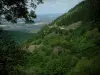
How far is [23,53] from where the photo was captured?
12.8m

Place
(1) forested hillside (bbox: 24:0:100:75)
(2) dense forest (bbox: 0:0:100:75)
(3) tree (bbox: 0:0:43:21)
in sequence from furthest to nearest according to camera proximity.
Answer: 1. (1) forested hillside (bbox: 24:0:100:75)
2. (2) dense forest (bbox: 0:0:100:75)
3. (3) tree (bbox: 0:0:43:21)

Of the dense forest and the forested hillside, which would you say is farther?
the forested hillside

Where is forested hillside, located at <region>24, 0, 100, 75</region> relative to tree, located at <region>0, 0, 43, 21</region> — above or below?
below

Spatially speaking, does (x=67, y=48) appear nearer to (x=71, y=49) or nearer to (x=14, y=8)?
(x=71, y=49)

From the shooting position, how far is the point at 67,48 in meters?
64.7

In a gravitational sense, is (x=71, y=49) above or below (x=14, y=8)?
below

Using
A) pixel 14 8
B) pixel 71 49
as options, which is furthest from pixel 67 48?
pixel 14 8

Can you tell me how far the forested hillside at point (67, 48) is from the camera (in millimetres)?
50938

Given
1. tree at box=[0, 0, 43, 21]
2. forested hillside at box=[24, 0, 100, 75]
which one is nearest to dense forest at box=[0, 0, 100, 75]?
forested hillside at box=[24, 0, 100, 75]

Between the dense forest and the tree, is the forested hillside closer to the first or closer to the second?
the dense forest

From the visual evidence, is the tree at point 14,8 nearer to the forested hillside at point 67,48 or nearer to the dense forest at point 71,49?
the dense forest at point 71,49

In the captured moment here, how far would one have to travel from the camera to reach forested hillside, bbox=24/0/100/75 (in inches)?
2005

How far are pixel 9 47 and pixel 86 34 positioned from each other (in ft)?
183

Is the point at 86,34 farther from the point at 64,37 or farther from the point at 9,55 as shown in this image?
the point at 9,55
